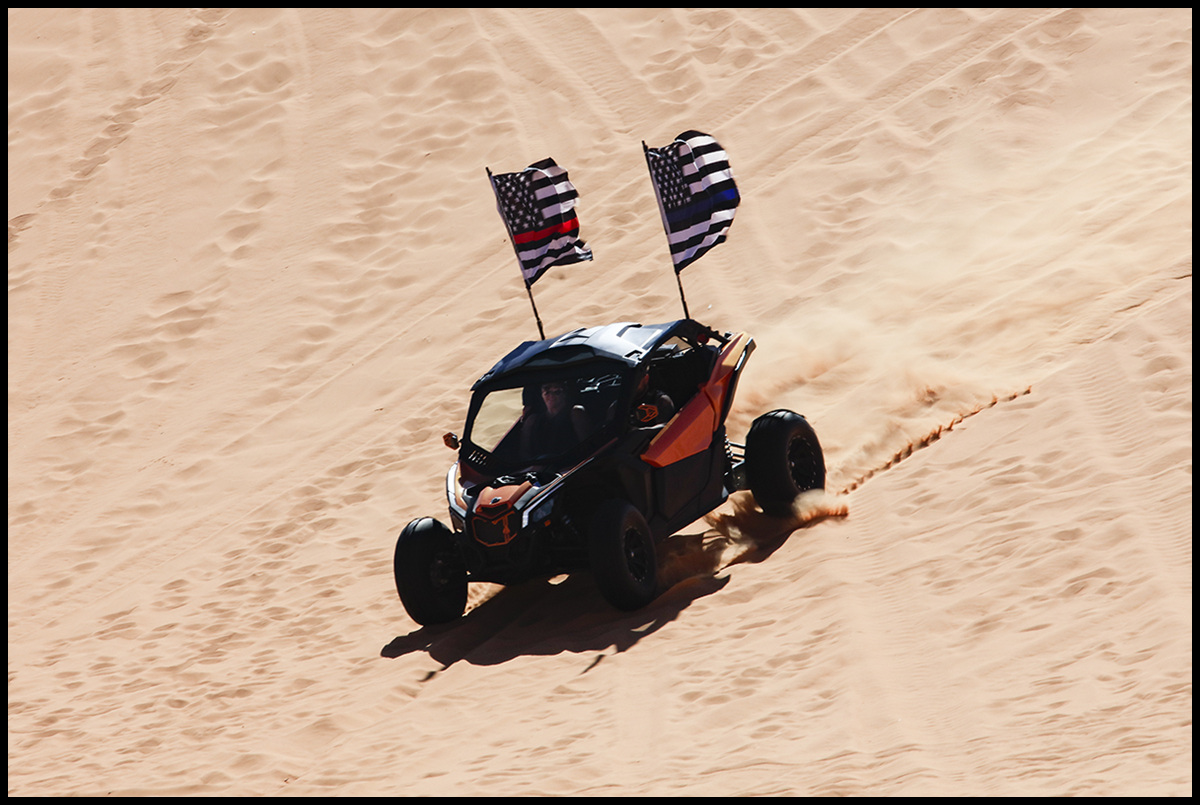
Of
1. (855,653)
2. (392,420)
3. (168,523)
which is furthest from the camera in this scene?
(392,420)

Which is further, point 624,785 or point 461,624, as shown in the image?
point 461,624

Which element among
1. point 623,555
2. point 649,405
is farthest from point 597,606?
point 649,405

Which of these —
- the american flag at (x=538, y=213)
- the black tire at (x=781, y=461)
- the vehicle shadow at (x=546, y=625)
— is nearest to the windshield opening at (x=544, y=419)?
the vehicle shadow at (x=546, y=625)

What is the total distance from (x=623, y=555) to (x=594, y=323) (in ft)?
21.6

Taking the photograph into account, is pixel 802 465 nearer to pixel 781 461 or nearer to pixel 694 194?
pixel 781 461

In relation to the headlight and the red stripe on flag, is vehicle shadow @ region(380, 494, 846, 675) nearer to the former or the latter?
the headlight

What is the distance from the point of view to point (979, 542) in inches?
323

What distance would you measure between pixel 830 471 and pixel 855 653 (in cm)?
326

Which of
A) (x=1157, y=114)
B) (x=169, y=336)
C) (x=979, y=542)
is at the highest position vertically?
(x=169, y=336)

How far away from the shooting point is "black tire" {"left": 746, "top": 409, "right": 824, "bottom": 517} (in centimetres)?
936

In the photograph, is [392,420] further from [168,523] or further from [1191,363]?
[1191,363]

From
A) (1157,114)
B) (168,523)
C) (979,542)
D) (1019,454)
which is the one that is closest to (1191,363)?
(1019,454)

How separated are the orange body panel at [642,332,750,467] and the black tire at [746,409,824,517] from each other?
372mm

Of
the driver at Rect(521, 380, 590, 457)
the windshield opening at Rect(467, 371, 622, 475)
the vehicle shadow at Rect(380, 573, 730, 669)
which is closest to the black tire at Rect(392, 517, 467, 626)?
the vehicle shadow at Rect(380, 573, 730, 669)
